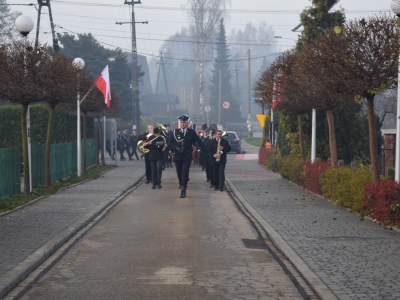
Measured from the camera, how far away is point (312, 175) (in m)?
19.8

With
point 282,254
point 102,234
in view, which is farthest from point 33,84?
point 282,254

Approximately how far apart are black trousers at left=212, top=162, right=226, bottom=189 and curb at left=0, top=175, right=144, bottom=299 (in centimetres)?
675

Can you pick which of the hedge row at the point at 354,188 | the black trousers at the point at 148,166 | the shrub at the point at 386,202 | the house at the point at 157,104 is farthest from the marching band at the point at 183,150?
the house at the point at 157,104

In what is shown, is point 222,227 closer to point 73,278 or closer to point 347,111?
point 73,278

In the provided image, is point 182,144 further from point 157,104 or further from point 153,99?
point 153,99

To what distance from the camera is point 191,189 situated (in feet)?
73.7

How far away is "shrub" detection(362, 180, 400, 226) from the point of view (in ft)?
39.9

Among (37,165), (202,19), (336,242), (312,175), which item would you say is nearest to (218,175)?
(312,175)

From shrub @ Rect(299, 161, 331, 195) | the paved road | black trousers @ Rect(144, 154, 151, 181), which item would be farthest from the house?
the paved road

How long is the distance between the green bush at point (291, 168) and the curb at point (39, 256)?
922 cm

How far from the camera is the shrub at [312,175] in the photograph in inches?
749

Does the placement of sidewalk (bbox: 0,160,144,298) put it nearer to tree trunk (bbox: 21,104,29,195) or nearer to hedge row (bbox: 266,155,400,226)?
tree trunk (bbox: 21,104,29,195)

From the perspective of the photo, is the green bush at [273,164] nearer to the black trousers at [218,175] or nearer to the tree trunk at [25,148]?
the black trousers at [218,175]

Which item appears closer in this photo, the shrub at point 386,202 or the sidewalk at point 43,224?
the sidewalk at point 43,224
